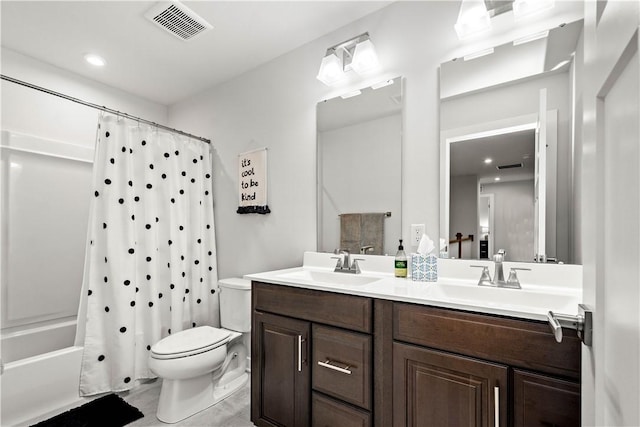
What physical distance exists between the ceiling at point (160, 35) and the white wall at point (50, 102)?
0.08 metres

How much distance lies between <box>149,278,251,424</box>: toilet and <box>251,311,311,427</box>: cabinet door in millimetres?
414

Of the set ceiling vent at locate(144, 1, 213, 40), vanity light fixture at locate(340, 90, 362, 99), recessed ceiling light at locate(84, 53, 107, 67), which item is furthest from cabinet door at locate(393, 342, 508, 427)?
recessed ceiling light at locate(84, 53, 107, 67)

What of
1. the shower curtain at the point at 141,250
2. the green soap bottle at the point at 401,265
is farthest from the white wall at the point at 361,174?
the shower curtain at the point at 141,250

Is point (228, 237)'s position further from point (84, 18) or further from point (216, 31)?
point (84, 18)

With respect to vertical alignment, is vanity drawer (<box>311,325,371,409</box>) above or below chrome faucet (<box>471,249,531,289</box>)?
below

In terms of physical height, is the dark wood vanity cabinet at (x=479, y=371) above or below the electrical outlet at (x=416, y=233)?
below

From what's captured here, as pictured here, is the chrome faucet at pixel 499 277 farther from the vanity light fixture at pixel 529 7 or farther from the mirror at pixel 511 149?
the vanity light fixture at pixel 529 7

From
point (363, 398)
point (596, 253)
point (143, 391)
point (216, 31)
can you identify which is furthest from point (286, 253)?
point (596, 253)

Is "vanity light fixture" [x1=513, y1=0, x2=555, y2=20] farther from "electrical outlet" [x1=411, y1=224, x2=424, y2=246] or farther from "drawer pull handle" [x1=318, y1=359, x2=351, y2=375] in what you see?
"drawer pull handle" [x1=318, y1=359, x2=351, y2=375]

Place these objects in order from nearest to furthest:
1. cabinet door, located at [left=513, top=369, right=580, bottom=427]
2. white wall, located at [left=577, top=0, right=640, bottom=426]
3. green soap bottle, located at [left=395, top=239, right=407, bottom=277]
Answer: white wall, located at [left=577, top=0, right=640, bottom=426] → cabinet door, located at [left=513, top=369, right=580, bottom=427] → green soap bottle, located at [left=395, top=239, right=407, bottom=277]

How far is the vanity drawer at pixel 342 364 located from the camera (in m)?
1.28

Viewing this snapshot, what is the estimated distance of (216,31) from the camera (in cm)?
209

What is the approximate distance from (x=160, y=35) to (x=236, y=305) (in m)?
2.01

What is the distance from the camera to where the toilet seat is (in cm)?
181
